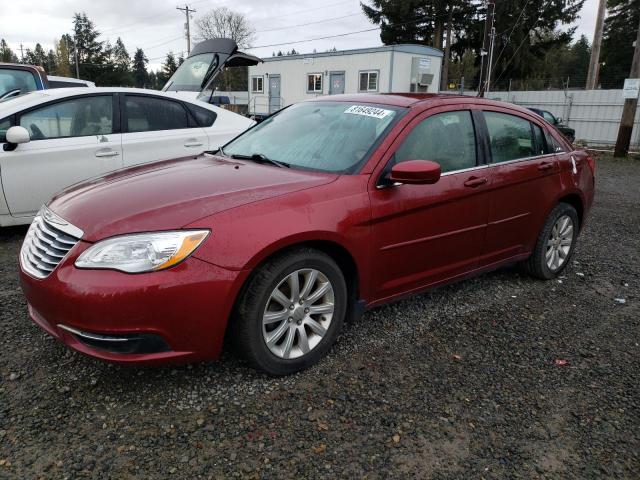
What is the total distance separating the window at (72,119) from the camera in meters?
5.04

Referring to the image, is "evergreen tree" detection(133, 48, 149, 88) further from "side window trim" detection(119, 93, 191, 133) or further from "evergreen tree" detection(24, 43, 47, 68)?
"side window trim" detection(119, 93, 191, 133)

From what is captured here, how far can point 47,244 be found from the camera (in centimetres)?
261

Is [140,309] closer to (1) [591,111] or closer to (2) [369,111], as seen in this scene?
(2) [369,111]

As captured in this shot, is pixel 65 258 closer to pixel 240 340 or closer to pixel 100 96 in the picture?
pixel 240 340

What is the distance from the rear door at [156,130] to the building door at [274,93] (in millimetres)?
25220

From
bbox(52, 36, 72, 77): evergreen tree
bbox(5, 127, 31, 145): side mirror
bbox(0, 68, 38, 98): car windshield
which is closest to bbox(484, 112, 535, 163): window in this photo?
bbox(5, 127, 31, 145): side mirror

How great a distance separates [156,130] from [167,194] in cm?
327

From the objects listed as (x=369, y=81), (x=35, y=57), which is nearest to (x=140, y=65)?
(x=35, y=57)

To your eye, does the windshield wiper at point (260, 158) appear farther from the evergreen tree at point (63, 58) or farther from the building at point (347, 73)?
the evergreen tree at point (63, 58)

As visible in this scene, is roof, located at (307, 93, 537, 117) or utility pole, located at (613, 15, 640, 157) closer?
roof, located at (307, 93, 537, 117)

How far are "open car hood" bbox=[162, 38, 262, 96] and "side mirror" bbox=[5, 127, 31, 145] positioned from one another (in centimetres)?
287

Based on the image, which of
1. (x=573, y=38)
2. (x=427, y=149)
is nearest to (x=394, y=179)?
(x=427, y=149)

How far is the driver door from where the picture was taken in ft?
10.1

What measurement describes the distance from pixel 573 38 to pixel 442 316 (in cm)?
4046
